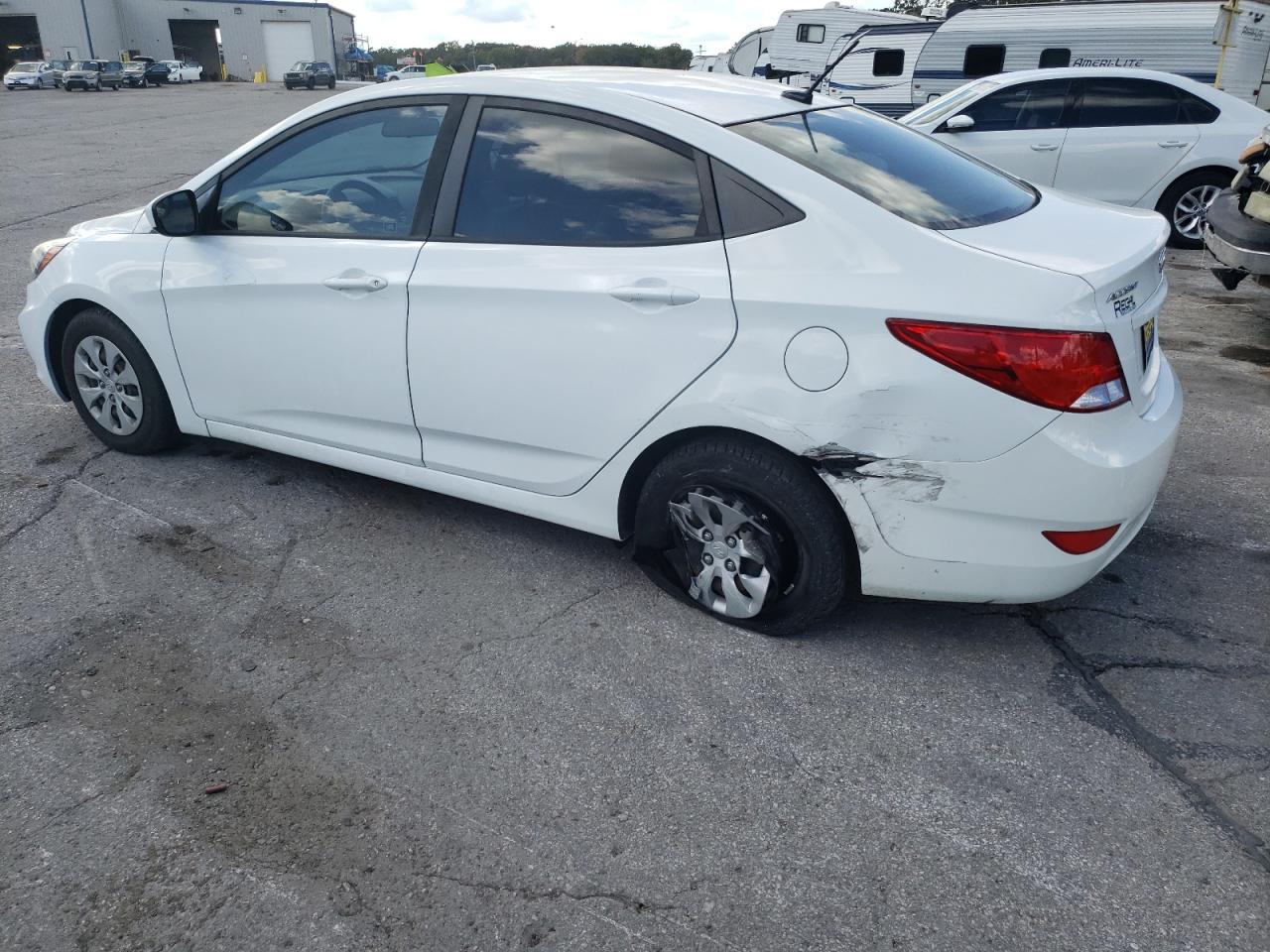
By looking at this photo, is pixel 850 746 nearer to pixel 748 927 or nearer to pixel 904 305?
pixel 748 927

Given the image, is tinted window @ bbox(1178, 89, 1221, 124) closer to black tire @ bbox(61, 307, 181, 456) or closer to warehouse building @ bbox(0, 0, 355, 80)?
black tire @ bbox(61, 307, 181, 456)

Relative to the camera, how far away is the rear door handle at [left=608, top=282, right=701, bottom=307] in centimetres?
291

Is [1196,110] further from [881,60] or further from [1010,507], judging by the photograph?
[1010,507]

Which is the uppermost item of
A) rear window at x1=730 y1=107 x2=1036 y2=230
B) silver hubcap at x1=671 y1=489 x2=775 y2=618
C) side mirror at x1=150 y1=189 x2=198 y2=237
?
rear window at x1=730 y1=107 x2=1036 y2=230

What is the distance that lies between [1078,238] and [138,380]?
3721 mm

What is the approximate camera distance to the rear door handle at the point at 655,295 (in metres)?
2.91

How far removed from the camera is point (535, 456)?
3.35m

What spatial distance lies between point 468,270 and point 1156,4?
12.1 m

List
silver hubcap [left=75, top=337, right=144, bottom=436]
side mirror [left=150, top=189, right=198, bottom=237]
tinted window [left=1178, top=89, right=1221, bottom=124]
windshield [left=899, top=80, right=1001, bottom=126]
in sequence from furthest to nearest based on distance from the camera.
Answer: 1. windshield [left=899, top=80, right=1001, bottom=126]
2. tinted window [left=1178, top=89, right=1221, bottom=124]
3. silver hubcap [left=75, top=337, right=144, bottom=436]
4. side mirror [left=150, top=189, right=198, bottom=237]

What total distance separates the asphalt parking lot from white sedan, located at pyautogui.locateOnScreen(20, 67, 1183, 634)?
329 millimetres

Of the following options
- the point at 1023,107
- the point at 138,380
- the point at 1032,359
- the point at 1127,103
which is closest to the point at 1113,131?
the point at 1127,103

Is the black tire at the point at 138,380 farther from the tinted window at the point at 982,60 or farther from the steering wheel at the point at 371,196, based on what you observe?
the tinted window at the point at 982,60

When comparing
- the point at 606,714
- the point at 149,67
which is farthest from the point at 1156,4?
the point at 149,67

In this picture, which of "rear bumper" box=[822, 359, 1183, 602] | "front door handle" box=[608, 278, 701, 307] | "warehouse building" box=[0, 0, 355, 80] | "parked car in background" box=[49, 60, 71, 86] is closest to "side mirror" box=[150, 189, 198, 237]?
"front door handle" box=[608, 278, 701, 307]
